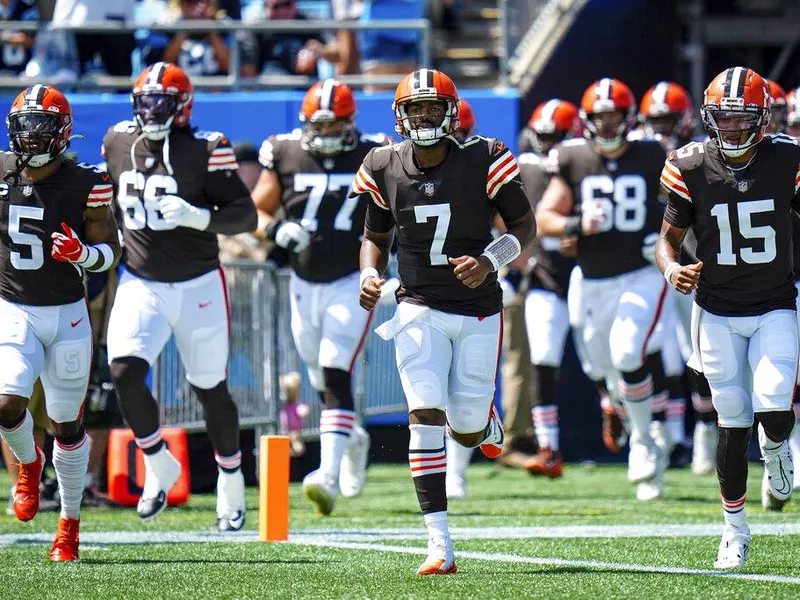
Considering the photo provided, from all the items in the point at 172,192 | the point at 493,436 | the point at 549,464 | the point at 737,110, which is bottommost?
the point at 549,464

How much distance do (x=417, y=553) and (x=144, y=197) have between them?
2.28 metres

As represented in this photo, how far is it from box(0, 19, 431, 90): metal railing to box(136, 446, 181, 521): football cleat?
519 cm

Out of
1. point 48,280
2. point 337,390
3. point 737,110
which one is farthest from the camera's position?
point 337,390

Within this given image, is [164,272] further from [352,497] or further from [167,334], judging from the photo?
[352,497]

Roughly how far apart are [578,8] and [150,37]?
3.61 m

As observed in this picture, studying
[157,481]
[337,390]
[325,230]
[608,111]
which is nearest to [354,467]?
[337,390]

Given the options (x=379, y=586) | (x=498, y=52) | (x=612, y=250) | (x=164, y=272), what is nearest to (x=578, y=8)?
(x=498, y=52)

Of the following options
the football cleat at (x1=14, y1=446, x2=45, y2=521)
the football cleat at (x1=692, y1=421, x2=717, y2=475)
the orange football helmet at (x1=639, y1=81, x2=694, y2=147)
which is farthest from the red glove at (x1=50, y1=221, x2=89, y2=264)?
the football cleat at (x1=692, y1=421, x2=717, y2=475)

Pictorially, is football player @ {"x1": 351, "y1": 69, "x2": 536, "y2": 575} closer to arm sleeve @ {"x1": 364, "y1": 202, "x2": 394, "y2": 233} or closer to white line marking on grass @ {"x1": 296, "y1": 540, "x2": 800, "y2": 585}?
arm sleeve @ {"x1": 364, "y1": 202, "x2": 394, "y2": 233}

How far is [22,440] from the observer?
6316 millimetres

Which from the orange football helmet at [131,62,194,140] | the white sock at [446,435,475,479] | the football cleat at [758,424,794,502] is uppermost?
the orange football helmet at [131,62,194,140]

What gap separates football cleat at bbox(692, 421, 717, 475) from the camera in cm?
1077

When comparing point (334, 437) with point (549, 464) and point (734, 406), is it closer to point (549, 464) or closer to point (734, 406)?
point (549, 464)

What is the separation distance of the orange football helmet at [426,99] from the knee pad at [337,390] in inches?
103
